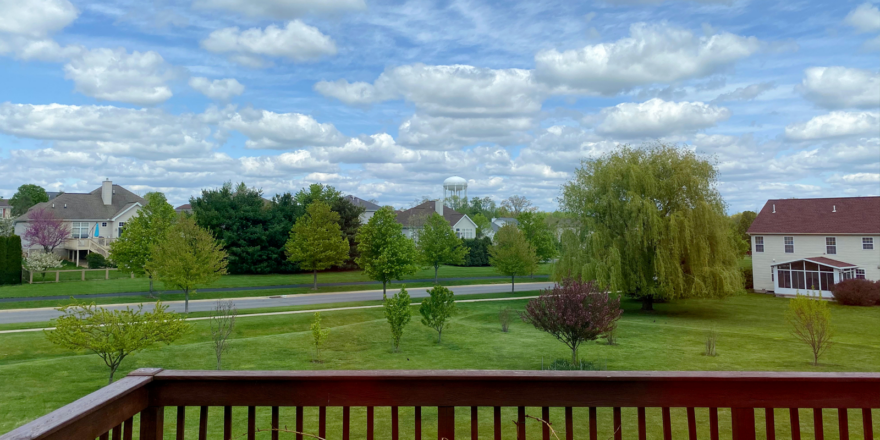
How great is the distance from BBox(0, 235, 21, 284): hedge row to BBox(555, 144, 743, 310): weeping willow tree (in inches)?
1321

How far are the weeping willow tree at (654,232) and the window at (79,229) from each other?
42545 millimetres

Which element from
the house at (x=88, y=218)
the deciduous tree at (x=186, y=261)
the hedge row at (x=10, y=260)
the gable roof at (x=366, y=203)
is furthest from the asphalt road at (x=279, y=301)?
the gable roof at (x=366, y=203)

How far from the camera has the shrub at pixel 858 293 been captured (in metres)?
28.0

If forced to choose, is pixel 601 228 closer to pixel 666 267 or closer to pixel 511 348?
pixel 666 267

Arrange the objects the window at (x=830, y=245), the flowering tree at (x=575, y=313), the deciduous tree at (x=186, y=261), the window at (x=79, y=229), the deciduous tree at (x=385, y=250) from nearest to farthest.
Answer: the flowering tree at (x=575, y=313), the deciduous tree at (x=186, y=261), the deciduous tree at (x=385, y=250), the window at (x=830, y=245), the window at (x=79, y=229)

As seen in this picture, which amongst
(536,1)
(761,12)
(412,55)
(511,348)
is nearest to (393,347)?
(511,348)

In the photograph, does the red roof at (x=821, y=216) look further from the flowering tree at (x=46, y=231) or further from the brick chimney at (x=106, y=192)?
the brick chimney at (x=106, y=192)

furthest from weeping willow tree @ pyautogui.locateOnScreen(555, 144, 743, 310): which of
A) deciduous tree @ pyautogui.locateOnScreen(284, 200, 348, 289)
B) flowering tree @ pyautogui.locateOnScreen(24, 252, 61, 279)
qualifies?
flowering tree @ pyautogui.locateOnScreen(24, 252, 61, 279)

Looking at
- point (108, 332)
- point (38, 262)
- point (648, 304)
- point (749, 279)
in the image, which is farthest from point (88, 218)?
point (749, 279)

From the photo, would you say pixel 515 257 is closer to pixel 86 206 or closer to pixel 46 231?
pixel 46 231

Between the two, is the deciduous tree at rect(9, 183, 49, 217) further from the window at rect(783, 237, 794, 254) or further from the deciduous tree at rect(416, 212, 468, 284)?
the window at rect(783, 237, 794, 254)

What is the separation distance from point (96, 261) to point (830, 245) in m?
52.1

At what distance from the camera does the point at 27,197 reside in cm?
7088

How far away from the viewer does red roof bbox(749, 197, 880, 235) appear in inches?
1278
